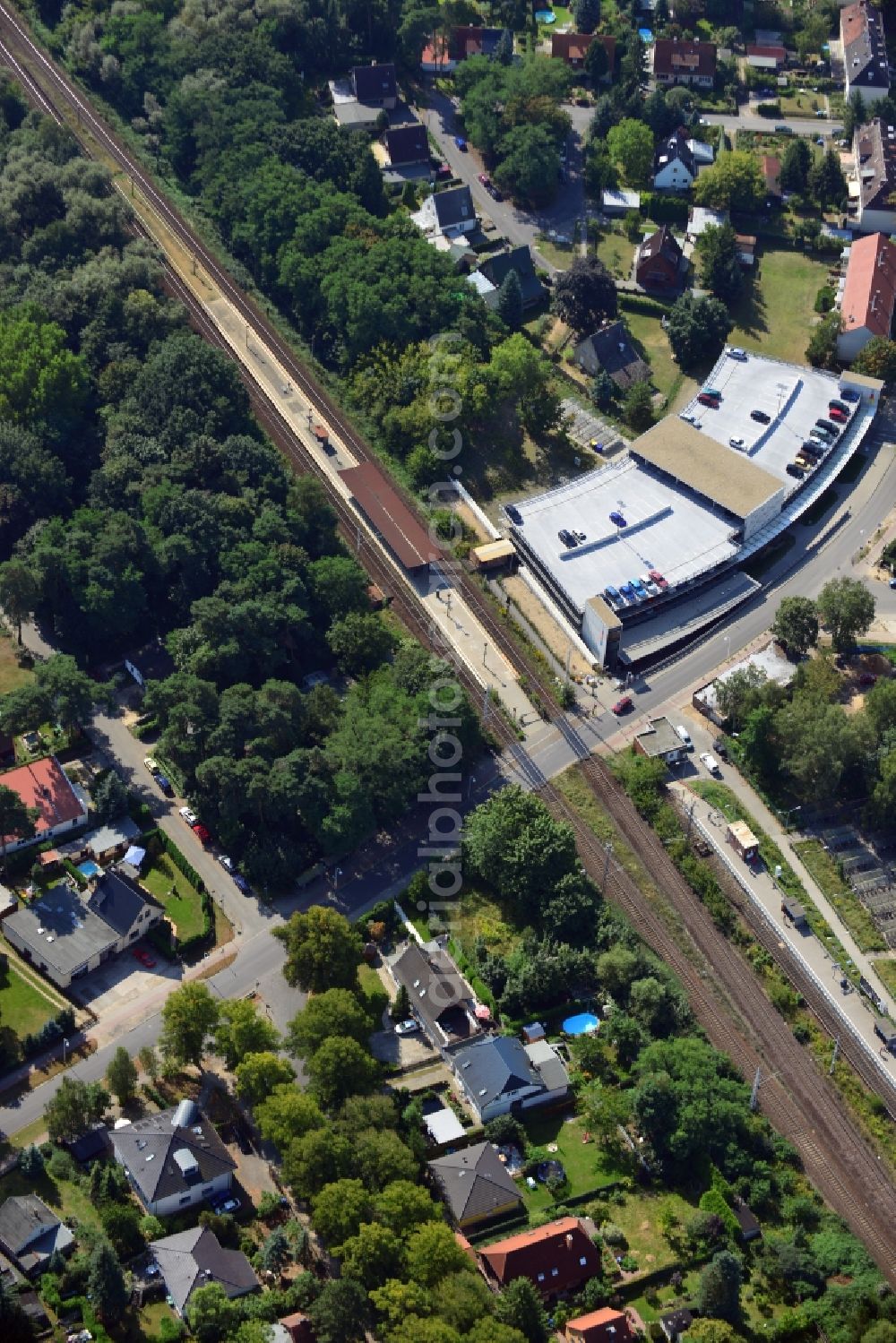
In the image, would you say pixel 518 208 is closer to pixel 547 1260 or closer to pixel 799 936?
pixel 799 936

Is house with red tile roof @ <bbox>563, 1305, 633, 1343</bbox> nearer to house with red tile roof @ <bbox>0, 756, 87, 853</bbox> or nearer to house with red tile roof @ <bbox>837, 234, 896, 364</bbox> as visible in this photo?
house with red tile roof @ <bbox>0, 756, 87, 853</bbox>

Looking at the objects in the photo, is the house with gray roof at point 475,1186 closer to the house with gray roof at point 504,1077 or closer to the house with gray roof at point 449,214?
the house with gray roof at point 504,1077

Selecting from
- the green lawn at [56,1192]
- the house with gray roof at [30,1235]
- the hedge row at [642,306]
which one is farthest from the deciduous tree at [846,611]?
the house with gray roof at [30,1235]

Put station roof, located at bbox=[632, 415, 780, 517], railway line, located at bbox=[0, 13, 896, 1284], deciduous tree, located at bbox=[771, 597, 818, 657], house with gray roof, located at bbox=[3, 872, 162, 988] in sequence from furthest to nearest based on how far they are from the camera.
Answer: station roof, located at bbox=[632, 415, 780, 517] → deciduous tree, located at bbox=[771, 597, 818, 657] → house with gray roof, located at bbox=[3, 872, 162, 988] → railway line, located at bbox=[0, 13, 896, 1284]

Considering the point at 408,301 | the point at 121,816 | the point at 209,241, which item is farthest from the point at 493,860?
the point at 209,241

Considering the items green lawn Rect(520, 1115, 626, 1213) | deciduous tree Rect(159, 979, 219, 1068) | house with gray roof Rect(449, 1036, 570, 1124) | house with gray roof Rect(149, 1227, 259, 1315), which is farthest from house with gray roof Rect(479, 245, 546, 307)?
house with gray roof Rect(149, 1227, 259, 1315)

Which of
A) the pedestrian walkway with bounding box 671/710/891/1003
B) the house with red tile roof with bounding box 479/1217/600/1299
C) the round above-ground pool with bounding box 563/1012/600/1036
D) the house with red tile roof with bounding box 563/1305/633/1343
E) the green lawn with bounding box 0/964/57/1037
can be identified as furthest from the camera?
the pedestrian walkway with bounding box 671/710/891/1003
